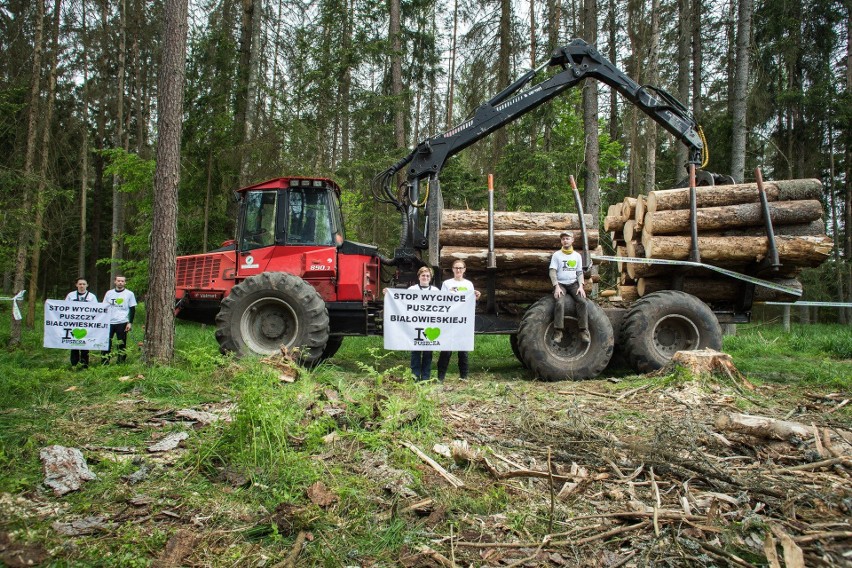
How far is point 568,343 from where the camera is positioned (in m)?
7.85

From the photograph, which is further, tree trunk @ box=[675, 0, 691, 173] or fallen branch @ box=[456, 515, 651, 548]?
tree trunk @ box=[675, 0, 691, 173]

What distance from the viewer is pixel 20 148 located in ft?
43.7

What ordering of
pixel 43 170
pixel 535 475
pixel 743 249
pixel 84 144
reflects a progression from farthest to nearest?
1. pixel 84 144
2. pixel 43 170
3. pixel 743 249
4. pixel 535 475

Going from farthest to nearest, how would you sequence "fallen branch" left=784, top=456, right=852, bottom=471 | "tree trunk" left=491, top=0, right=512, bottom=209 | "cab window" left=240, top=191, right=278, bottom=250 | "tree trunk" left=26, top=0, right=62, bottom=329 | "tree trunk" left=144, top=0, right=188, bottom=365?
1. "tree trunk" left=491, top=0, right=512, bottom=209
2. "tree trunk" left=26, top=0, right=62, bottom=329
3. "cab window" left=240, top=191, right=278, bottom=250
4. "tree trunk" left=144, top=0, right=188, bottom=365
5. "fallen branch" left=784, top=456, right=852, bottom=471

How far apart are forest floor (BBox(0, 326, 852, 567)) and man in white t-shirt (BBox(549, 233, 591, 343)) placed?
7.10ft

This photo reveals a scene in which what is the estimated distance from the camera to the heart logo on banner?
7.28 meters

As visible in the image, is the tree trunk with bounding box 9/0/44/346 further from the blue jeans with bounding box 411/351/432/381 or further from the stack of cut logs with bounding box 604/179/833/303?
the stack of cut logs with bounding box 604/179/833/303

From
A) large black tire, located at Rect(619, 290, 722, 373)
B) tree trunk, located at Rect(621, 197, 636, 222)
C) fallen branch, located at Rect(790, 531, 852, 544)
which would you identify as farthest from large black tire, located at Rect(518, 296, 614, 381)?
fallen branch, located at Rect(790, 531, 852, 544)

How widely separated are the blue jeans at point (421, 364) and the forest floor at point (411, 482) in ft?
6.25

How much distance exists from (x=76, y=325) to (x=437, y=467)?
294 inches

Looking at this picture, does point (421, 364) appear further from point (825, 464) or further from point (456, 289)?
point (825, 464)

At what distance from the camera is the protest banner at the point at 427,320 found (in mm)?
7262

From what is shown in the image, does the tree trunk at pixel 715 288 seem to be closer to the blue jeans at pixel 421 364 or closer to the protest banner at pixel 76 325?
the blue jeans at pixel 421 364

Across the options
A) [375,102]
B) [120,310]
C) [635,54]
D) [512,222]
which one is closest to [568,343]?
[512,222]
